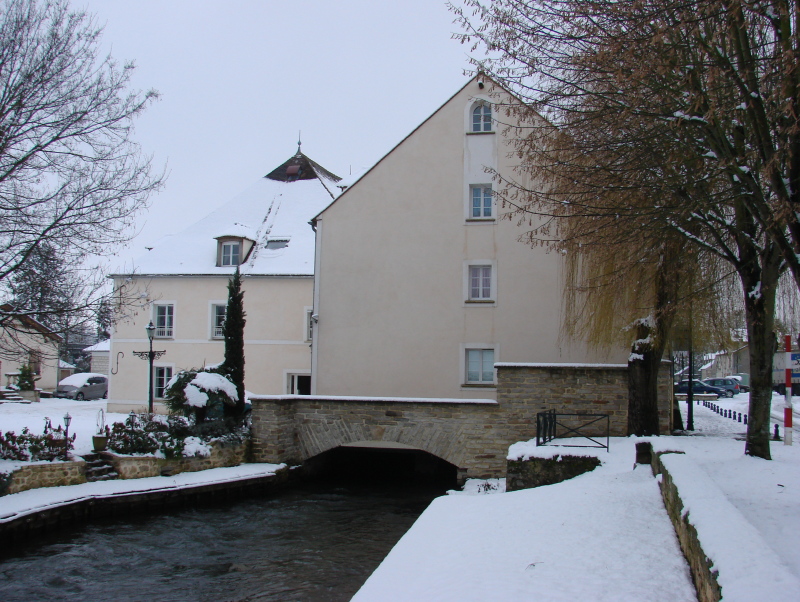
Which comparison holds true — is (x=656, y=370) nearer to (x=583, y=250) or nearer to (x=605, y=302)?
(x=605, y=302)

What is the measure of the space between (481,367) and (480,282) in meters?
2.30

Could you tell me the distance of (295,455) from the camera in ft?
56.0

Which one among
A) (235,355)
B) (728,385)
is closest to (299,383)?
(235,355)

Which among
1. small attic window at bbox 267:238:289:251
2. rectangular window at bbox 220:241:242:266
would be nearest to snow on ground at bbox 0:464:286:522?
rectangular window at bbox 220:241:242:266

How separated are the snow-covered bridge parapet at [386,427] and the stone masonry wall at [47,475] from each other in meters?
4.41

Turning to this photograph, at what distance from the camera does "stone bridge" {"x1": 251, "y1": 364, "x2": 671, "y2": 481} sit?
1509 centimetres

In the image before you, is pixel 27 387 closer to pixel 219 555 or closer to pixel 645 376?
pixel 219 555

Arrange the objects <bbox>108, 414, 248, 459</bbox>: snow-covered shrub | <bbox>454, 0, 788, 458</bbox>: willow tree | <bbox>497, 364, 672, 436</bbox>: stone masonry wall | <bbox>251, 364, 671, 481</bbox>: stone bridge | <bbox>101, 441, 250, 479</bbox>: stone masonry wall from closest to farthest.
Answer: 1. <bbox>454, 0, 788, 458</bbox>: willow tree
2. <bbox>101, 441, 250, 479</bbox>: stone masonry wall
3. <bbox>108, 414, 248, 459</bbox>: snow-covered shrub
4. <bbox>497, 364, 672, 436</bbox>: stone masonry wall
5. <bbox>251, 364, 671, 481</bbox>: stone bridge

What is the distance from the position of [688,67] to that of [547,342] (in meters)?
12.4

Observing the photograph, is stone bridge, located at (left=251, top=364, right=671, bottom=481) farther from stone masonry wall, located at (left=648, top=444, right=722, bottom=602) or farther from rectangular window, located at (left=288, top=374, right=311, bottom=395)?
rectangular window, located at (left=288, top=374, right=311, bottom=395)

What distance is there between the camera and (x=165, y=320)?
26.4 m

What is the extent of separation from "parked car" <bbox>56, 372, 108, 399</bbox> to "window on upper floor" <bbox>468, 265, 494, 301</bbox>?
23.7 metres

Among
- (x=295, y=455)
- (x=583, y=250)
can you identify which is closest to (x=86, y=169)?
(x=295, y=455)

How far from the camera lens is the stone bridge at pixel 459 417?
49.5 ft
